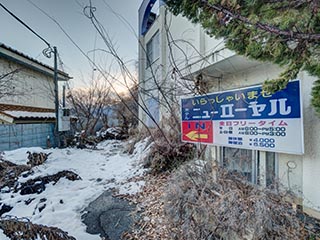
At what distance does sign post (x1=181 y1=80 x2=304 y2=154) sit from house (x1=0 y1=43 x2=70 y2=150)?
278 inches

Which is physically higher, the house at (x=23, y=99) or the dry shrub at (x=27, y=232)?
the house at (x=23, y=99)

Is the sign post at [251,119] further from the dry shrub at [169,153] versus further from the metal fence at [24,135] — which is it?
the metal fence at [24,135]

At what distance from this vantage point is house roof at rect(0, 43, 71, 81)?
30.5ft

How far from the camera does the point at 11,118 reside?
8.41m

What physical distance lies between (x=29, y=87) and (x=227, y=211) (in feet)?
42.1

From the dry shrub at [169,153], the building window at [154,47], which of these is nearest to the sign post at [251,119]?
the dry shrub at [169,153]

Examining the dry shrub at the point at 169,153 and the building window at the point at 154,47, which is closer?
the dry shrub at the point at 169,153

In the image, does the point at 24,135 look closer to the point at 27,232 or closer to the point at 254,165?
the point at 27,232

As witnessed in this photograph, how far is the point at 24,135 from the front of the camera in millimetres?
9469

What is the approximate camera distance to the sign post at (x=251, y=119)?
2.79 m

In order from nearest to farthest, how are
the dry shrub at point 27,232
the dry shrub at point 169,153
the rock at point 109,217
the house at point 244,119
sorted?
the dry shrub at point 27,232 < the house at point 244,119 < the rock at point 109,217 < the dry shrub at point 169,153

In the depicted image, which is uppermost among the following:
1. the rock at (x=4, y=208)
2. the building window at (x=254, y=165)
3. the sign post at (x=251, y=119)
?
the sign post at (x=251, y=119)

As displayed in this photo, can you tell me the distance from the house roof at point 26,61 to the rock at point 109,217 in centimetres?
887

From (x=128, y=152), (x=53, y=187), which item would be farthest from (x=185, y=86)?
(x=128, y=152)
